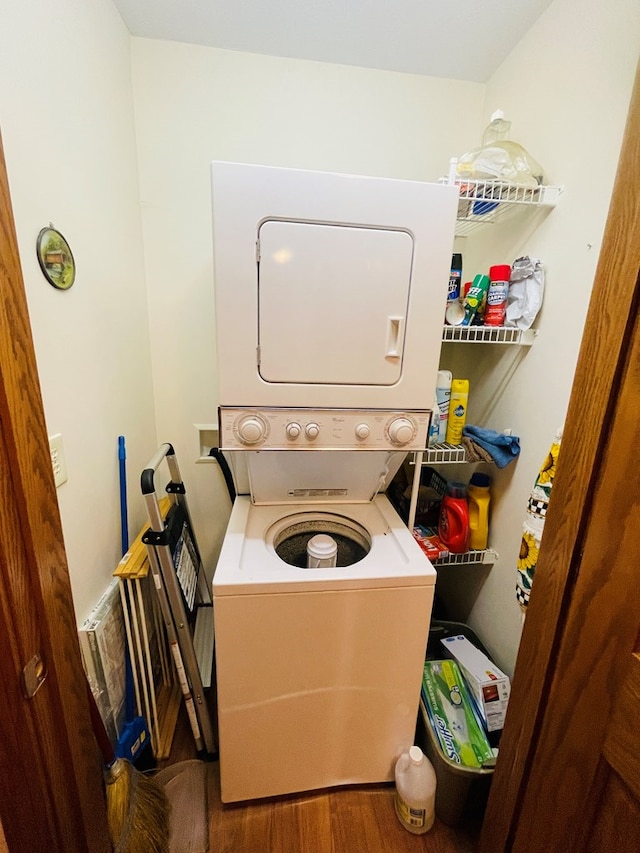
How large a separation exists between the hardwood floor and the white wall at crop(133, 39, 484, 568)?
Answer: 168cm

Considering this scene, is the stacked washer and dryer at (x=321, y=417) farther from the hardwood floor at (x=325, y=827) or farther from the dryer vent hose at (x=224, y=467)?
the dryer vent hose at (x=224, y=467)

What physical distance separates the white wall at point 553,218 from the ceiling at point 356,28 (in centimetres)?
12

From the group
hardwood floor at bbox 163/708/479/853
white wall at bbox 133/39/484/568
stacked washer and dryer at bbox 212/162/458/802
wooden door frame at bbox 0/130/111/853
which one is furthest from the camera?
white wall at bbox 133/39/484/568

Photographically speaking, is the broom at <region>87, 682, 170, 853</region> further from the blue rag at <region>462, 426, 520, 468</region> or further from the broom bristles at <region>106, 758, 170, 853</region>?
the blue rag at <region>462, 426, 520, 468</region>

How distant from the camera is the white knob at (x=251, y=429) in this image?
3.66 feet

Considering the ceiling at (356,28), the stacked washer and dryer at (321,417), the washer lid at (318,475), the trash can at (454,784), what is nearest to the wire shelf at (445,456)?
the washer lid at (318,475)

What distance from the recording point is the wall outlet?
1.00m

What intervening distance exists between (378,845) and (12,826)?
1.21 m

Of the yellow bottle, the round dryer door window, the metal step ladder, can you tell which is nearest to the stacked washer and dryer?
the round dryer door window

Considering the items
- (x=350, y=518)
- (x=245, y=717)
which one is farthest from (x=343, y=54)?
(x=245, y=717)

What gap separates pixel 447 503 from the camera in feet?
5.17

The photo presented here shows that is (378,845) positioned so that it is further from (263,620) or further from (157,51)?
(157,51)

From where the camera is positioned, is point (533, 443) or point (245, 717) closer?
point (245, 717)

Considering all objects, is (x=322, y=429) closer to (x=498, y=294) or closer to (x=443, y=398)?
(x=443, y=398)
